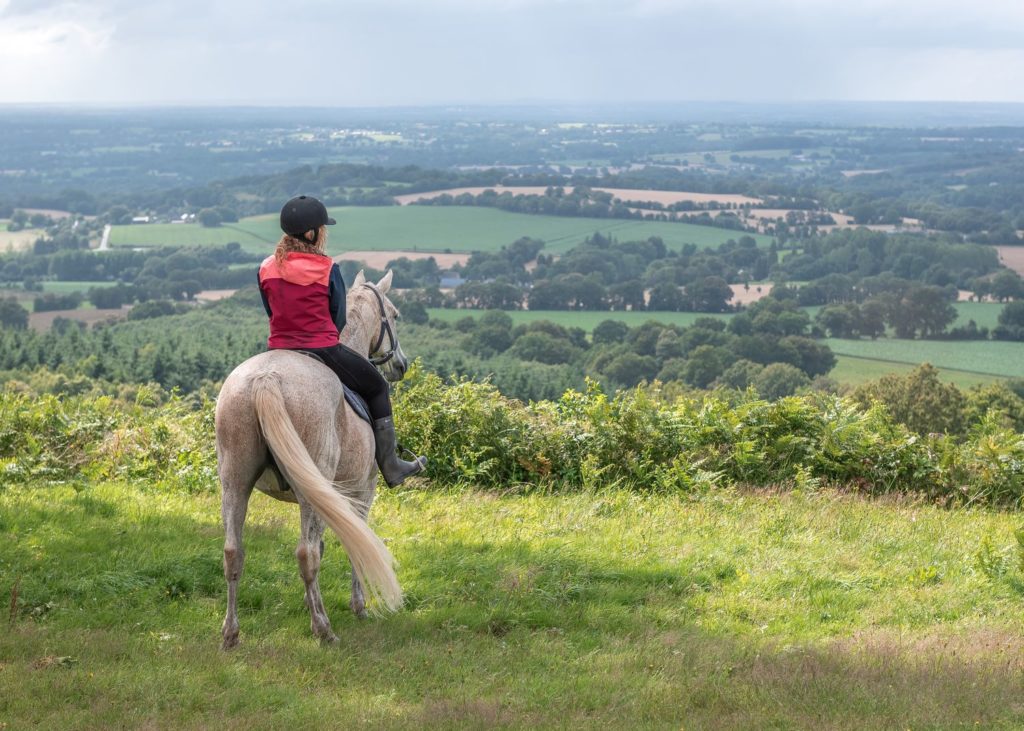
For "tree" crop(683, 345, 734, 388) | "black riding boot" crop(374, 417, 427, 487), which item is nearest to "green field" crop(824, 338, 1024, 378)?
"tree" crop(683, 345, 734, 388)

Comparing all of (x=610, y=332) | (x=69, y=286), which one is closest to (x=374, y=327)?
(x=610, y=332)

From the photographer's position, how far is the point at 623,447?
11.2m

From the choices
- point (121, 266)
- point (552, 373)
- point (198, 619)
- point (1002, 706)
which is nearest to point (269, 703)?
point (198, 619)

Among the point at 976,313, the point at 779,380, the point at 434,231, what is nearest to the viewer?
the point at 779,380

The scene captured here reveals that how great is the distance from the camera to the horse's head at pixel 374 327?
714 centimetres

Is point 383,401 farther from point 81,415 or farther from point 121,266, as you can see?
point 121,266

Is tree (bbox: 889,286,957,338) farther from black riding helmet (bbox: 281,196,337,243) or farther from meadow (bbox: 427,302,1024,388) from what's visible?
black riding helmet (bbox: 281,196,337,243)

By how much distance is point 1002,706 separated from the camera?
5289 mm

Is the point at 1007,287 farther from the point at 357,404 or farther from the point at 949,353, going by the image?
the point at 357,404

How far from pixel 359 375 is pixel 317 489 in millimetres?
903

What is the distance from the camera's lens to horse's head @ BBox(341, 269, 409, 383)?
7.14 meters

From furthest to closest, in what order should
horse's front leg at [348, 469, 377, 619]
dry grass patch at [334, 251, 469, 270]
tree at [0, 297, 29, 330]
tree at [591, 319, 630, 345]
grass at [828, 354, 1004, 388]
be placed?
1. dry grass patch at [334, 251, 469, 270]
2. tree at [0, 297, 29, 330]
3. tree at [591, 319, 630, 345]
4. grass at [828, 354, 1004, 388]
5. horse's front leg at [348, 469, 377, 619]

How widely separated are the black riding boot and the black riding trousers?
0.08m

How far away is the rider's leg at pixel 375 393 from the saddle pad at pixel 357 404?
4 centimetres
